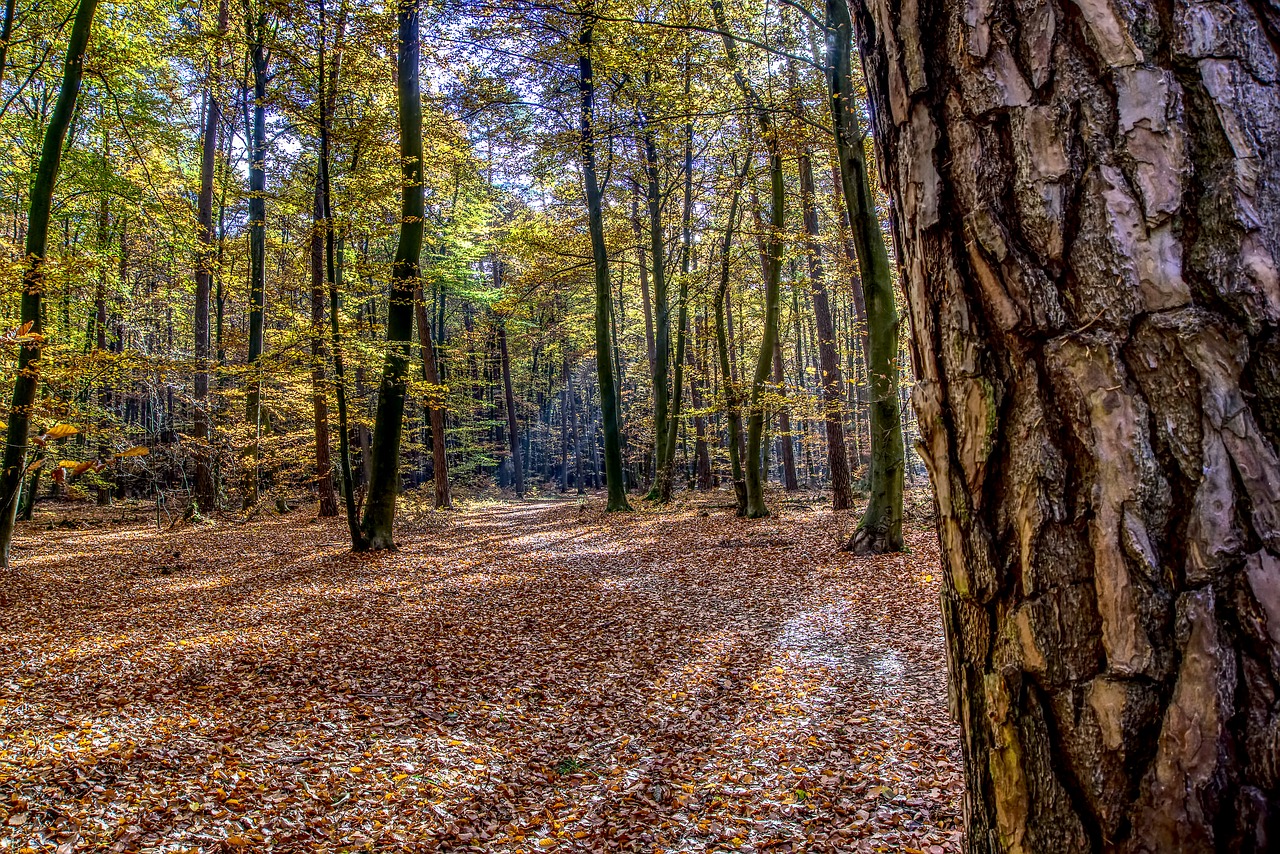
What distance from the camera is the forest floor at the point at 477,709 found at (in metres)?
2.99

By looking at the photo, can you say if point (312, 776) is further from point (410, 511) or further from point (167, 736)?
point (410, 511)

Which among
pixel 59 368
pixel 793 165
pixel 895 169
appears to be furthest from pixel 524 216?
pixel 895 169

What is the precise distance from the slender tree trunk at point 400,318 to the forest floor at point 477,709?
5.12 ft

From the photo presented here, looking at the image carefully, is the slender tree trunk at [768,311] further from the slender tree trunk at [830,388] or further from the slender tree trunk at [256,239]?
the slender tree trunk at [256,239]

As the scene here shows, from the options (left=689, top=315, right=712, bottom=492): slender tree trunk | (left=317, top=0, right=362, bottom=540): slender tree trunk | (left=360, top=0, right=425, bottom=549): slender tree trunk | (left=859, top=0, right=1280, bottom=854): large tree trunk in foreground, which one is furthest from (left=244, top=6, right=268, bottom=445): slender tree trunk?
(left=859, top=0, right=1280, bottom=854): large tree trunk in foreground

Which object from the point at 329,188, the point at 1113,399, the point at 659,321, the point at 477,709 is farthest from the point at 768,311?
the point at 1113,399

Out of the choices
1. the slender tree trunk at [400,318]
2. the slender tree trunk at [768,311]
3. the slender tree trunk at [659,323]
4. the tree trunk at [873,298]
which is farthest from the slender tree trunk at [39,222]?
the slender tree trunk at [659,323]

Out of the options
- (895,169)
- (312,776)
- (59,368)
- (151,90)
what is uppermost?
(151,90)

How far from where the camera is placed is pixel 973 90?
0.90 m

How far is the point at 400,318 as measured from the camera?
973 centimetres

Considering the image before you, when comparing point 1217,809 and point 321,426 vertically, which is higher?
point 321,426

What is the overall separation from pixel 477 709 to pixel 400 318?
7002 mm

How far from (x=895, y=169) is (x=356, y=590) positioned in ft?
24.9

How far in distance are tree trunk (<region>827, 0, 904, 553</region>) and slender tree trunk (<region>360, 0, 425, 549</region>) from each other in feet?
20.1
